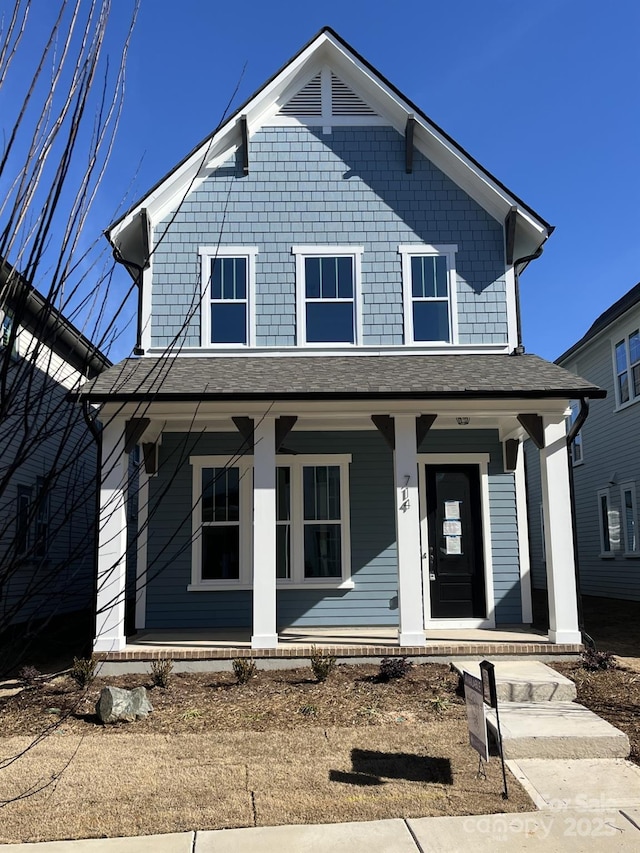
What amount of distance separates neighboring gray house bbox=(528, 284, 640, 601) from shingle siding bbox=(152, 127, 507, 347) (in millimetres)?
5999

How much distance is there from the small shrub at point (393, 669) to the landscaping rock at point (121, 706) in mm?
2534

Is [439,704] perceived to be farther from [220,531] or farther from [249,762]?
[220,531]

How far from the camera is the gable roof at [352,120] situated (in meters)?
11.4

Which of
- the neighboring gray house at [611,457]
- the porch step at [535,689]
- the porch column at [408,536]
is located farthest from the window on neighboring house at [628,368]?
the porch step at [535,689]

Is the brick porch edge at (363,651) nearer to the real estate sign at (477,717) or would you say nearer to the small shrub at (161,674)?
the small shrub at (161,674)

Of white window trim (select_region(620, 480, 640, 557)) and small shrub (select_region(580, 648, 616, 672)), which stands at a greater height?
white window trim (select_region(620, 480, 640, 557))

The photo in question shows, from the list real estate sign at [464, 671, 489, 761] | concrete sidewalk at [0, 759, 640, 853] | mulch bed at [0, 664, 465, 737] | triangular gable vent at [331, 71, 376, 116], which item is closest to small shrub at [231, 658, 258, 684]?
mulch bed at [0, 664, 465, 737]

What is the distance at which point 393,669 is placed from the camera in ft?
27.2

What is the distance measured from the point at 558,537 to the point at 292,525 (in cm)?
402

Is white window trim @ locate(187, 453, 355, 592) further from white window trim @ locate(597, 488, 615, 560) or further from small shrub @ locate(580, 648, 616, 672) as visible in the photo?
white window trim @ locate(597, 488, 615, 560)

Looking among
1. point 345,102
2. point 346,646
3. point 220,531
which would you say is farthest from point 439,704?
point 345,102

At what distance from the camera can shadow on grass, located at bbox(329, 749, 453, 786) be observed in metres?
5.50

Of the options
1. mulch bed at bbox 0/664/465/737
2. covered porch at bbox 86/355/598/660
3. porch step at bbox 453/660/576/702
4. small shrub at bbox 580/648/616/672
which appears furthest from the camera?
covered porch at bbox 86/355/598/660

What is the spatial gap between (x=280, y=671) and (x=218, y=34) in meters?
7.49
